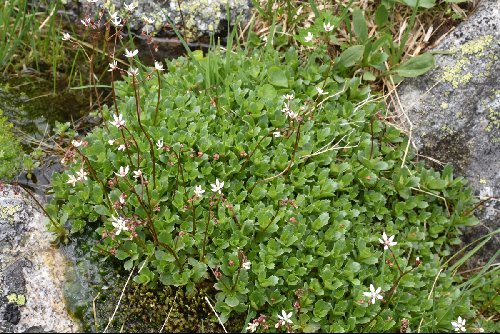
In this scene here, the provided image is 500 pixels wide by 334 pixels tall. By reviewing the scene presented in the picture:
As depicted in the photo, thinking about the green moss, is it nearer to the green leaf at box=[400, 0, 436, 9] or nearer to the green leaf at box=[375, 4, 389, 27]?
the green leaf at box=[375, 4, 389, 27]

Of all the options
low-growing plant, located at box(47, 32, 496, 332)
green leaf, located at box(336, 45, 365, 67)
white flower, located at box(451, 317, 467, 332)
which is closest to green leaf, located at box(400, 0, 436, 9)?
green leaf, located at box(336, 45, 365, 67)

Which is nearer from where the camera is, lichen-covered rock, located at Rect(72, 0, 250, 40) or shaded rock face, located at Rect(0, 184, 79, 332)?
shaded rock face, located at Rect(0, 184, 79, 332)

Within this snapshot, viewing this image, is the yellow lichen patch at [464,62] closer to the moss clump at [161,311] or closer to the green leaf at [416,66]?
the green leaf at [416,66]

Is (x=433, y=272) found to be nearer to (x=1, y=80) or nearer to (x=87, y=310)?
(x=87, y=310)

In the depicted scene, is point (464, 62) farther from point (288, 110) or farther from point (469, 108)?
point (288, 110)

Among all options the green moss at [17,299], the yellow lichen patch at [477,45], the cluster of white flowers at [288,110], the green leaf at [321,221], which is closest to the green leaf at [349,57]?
the cluster of white flowers at [288,110]

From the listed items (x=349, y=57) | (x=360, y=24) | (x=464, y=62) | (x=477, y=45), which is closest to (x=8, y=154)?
(x=349, y=57)
